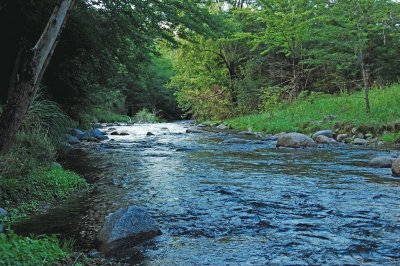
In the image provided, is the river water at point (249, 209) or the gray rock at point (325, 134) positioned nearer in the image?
the river water at point (249, 209)

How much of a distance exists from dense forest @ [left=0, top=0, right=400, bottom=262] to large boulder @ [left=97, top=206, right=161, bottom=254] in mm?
1296

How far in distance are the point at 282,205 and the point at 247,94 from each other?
20.2 meters

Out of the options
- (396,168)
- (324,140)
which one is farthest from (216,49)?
(396,168)

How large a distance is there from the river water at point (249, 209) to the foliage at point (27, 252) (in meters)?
0.72

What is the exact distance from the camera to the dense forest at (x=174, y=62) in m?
6.93

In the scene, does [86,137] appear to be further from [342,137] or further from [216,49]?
[216,49]

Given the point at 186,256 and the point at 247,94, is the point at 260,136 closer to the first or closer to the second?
the point at 247,94

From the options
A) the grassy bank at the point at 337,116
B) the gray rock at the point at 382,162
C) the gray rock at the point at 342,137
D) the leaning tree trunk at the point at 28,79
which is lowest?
the gray rock at the point at 382,162

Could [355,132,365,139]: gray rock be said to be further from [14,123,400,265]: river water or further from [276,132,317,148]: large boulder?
[14,123,400,265]: river water

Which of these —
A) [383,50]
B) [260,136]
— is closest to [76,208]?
[260,136]

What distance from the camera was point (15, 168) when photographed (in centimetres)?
549

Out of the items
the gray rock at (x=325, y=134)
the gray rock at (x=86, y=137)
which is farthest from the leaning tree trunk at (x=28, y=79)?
the gray rock at (x=86, y=137)

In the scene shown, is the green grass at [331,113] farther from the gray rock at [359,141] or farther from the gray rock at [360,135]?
the gray rock at [359,141]

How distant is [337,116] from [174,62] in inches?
714
